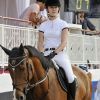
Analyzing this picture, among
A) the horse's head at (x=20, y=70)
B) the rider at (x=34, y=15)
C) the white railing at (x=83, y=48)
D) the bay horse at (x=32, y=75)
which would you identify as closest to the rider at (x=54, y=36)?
the bay horse at (x=32, y=75)

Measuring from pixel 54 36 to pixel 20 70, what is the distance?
143cm

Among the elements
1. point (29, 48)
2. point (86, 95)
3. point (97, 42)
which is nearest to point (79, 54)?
point (97, 42)

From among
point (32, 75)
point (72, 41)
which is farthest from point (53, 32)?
point (72, 41)

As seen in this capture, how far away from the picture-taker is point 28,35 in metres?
11.8

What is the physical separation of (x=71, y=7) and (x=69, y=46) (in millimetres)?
3574

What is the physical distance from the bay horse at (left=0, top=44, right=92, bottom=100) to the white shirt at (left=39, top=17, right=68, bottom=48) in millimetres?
431

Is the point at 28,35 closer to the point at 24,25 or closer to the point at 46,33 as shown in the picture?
the point at 24,25

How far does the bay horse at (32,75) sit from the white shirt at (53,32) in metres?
0.43

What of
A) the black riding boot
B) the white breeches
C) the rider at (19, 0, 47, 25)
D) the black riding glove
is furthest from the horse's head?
the rider at (19, 0, 47, 25)

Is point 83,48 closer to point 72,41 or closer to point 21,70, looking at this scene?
point 72,41

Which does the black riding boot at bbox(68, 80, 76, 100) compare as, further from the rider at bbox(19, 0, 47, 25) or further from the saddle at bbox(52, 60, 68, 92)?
the rider at bbox(19, 0, 47, 25)

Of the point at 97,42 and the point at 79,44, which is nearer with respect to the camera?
the point at 79,44

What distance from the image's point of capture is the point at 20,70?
631 cm

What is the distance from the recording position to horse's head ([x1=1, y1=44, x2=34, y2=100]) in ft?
20.5
